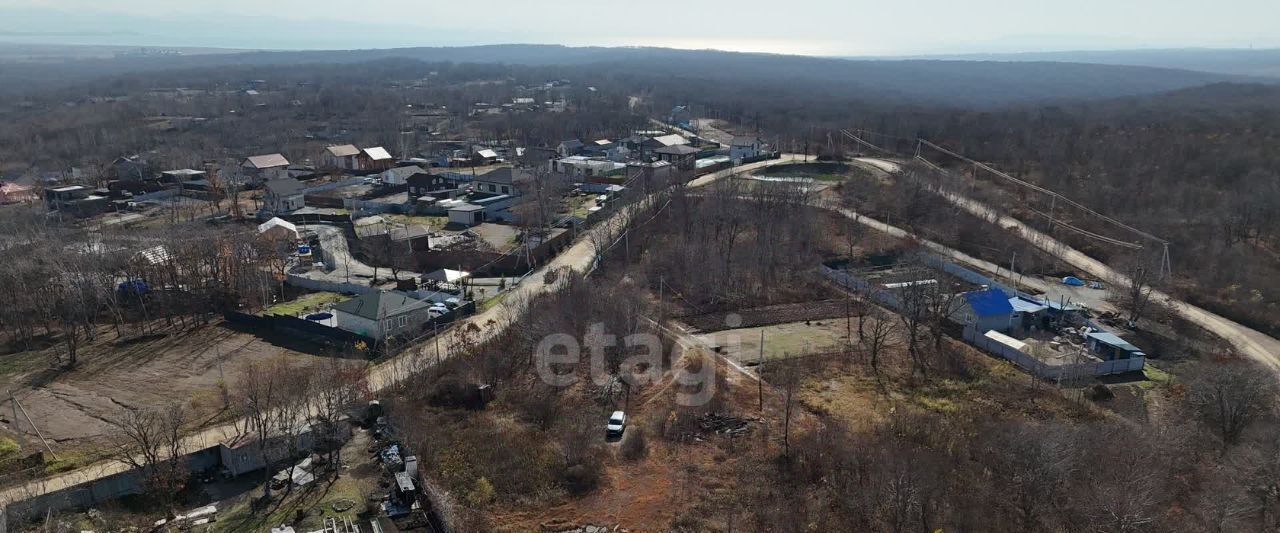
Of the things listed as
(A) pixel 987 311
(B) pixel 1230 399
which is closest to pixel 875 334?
(A) pixel 987 311

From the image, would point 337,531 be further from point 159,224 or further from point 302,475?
point 159,224

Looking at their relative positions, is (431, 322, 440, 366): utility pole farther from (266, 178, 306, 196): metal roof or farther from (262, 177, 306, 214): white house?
(266, 178, 306, 196): metal roof

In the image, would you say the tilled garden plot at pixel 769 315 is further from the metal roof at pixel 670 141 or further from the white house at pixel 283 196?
the metal roof at pixel 670 141

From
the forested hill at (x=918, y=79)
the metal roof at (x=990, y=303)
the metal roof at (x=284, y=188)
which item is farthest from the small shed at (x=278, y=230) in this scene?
the forested hill at (x=918, y=79)

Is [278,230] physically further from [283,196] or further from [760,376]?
[760,376]

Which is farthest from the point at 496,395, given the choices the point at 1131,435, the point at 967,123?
the point at 967,123

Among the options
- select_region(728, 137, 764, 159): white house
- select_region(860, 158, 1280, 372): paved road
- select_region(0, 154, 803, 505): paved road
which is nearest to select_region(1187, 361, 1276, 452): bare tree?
select_region(860, 158, 1280, 372): paved road

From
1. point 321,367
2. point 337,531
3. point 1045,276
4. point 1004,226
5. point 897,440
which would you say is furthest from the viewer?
point 1004,226
